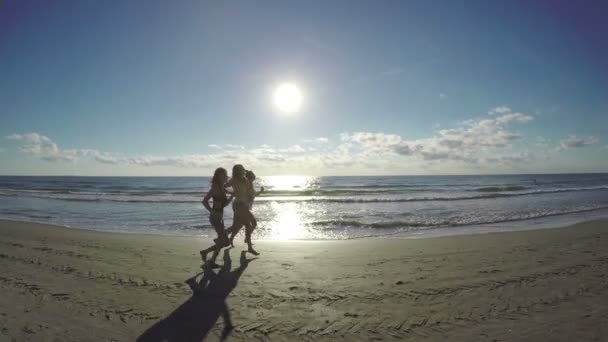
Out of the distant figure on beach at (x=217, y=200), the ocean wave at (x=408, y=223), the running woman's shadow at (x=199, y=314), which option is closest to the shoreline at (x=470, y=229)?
the ocean wave at (x=408, y=223)

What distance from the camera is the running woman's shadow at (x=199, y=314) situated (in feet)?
11.6

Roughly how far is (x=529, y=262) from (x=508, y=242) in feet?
8.00

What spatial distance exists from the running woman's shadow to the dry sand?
0.02 m

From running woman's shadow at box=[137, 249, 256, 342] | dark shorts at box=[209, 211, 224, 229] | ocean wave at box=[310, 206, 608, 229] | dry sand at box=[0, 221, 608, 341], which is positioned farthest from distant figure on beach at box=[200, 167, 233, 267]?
ocean wave at box=[310, 206, 608, 229]

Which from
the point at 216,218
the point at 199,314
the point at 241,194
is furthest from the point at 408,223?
the point at 199,314

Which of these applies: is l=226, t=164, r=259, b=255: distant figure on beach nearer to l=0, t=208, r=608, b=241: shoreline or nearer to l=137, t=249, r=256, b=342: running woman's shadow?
l=137, t=249, r=256, b=342: running woman's shadow

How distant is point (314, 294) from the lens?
187 inches

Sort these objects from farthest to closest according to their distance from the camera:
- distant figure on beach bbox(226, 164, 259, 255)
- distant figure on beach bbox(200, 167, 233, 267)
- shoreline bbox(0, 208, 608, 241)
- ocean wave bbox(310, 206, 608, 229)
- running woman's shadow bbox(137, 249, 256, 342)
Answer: ocean wave bbox(310, 206, 608, 229), shoreline bbox(0, 208, 608, 241), distant figure on beach bbox(226, 164, 259, 255), distant figure on beach bbox(200, 167, 233, 267), running woman's shadow bbox(137, 249, 256, 342)

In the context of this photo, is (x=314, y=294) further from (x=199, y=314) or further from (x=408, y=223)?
(x=408, y=223)

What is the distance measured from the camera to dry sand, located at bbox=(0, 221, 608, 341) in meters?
3.62

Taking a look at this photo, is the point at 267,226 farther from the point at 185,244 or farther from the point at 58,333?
the point at 58,333

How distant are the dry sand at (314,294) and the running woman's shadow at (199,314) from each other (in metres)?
0.02

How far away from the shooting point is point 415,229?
11.8 m

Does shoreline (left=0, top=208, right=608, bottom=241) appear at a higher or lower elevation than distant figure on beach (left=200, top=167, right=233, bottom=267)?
lower
